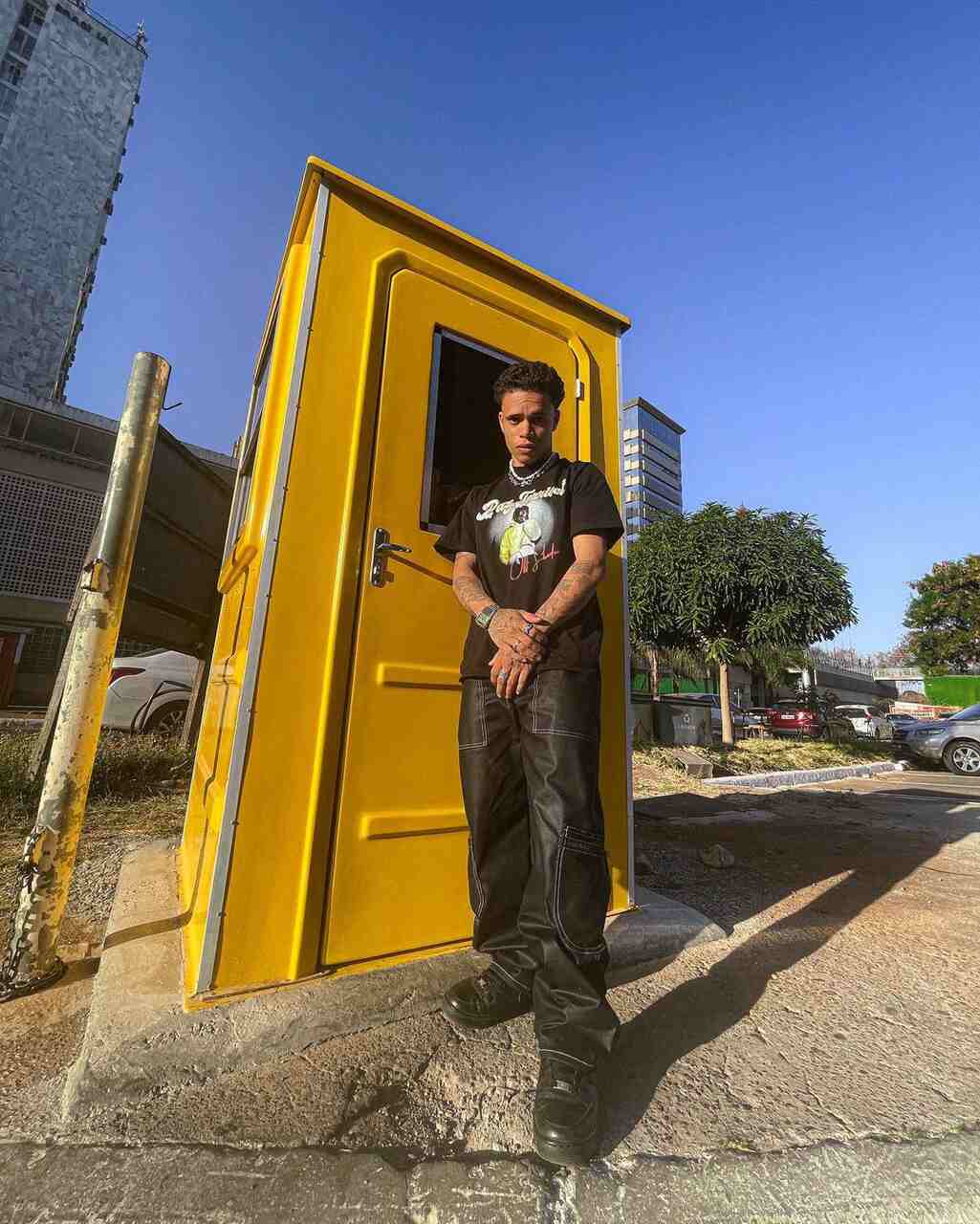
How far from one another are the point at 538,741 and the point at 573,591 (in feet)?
1.37

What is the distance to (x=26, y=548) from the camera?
53.1 ft

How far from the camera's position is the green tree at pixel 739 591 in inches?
475

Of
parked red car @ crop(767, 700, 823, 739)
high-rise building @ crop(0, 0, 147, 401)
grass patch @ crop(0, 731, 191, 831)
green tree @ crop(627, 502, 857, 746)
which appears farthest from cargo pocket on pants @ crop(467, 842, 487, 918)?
high-rise building @ crop(0, 0, 147, 401)

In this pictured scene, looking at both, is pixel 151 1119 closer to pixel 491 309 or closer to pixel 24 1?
pixel 491 309

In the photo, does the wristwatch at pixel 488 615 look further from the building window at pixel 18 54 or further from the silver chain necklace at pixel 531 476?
the building window at pixel 18 54

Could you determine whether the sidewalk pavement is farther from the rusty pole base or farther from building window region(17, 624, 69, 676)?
building window region(17, 624, 69, 676)

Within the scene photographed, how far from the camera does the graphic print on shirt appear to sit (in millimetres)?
1642

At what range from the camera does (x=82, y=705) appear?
5.92ft

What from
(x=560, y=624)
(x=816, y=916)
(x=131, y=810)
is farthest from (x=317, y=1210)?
(x=131, y=810)

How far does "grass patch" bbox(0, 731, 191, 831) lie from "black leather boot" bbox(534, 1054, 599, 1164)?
3.46 m

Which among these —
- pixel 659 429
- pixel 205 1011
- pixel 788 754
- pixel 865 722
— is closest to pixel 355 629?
pixel 205 1011

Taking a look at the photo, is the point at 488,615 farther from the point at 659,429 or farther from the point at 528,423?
the point at 659,429

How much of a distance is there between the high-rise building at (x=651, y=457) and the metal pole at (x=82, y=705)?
58.0 meters

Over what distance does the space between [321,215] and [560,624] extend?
1692 mm
